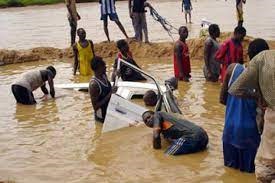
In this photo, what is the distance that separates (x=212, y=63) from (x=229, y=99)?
15.3ft

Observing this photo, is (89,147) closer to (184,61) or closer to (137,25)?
(184,61)

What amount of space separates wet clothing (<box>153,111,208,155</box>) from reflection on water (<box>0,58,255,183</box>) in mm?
96

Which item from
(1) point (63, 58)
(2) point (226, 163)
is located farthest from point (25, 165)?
(1) point (63, 58)

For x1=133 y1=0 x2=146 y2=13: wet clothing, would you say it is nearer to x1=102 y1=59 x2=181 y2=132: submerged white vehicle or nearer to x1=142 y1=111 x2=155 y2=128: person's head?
x1=102 y1=59 x2=181 y2=132: submerged white vehicle

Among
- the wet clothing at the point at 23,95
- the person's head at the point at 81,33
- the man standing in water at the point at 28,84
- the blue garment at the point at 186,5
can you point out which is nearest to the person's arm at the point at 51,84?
the man standing in water at the point at 28,84

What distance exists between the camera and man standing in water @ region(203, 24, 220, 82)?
986 centimetres

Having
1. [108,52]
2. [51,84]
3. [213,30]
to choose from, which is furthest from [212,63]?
[108,52]

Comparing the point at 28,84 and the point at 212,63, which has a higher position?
the point at 212,63

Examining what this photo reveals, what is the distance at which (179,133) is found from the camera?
6.39 m

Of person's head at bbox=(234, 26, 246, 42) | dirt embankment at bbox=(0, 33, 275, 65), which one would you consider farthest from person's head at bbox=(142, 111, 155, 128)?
dirt embankment at bbox=(0, 33, 275, 65)

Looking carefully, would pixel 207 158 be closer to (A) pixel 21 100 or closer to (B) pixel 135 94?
(B) pixel 135 94

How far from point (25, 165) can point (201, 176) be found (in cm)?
213

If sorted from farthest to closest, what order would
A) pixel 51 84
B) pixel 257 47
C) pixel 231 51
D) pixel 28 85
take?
1. pixel 51 84
2. pixel 28 85
3. pixel 231 51
4. pixel 257 47

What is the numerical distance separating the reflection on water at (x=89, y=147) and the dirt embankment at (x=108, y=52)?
316cm
